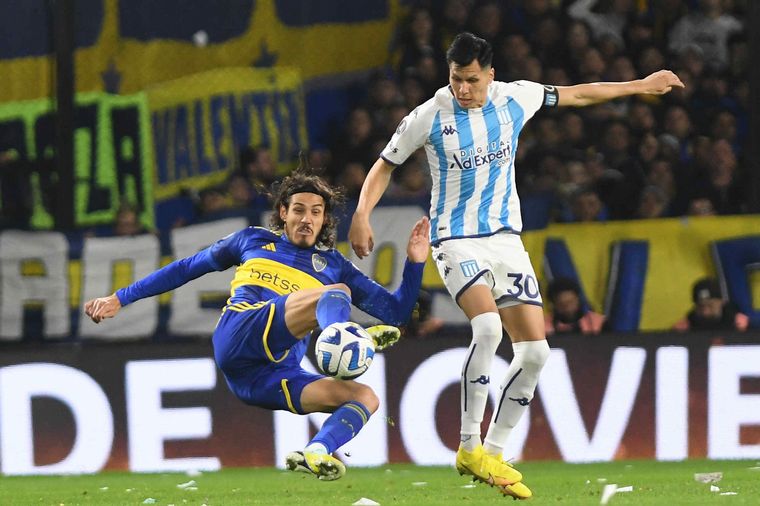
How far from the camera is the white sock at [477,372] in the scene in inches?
256

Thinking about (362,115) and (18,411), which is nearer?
(18,411)

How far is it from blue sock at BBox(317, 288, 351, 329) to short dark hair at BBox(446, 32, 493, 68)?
1129 millimetres

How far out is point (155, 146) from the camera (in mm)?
9742

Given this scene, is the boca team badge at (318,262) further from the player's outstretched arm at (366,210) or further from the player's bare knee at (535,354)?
the player's bare knee at (535,354)

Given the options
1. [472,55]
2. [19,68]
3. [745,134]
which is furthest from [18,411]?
[745,134]

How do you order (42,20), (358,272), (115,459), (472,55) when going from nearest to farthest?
1. (472,55)
2. (358,272)
3. (115,459)
4. (42,20)

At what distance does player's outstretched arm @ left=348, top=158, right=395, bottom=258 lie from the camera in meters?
6.32

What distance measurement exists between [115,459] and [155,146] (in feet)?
6.74

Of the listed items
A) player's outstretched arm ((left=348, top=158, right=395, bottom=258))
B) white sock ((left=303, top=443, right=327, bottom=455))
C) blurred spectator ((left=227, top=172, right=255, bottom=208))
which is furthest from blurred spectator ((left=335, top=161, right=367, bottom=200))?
white sock ((left=303, top=443, right=327, bottom=455))

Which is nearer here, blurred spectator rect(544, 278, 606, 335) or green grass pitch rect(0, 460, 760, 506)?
green grass pitch rect(0, 460, 760, 506)

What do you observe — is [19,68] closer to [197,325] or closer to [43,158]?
[43,158]

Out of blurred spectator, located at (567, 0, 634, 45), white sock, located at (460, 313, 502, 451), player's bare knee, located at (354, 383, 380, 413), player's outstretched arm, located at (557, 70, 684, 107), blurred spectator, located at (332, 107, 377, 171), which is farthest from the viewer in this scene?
blurred spectator, located at (567, 0, 634, 45)

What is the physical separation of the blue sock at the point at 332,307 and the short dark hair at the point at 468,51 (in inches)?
44.5

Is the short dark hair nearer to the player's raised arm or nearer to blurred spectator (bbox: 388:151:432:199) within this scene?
the player's raised arm
